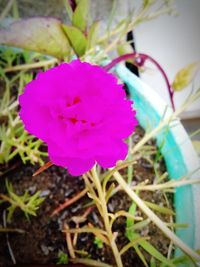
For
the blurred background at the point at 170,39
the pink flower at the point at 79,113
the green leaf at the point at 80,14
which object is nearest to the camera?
the pink flower at the point at 79,113

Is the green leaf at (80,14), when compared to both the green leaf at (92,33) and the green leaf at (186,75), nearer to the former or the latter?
the green leaf at (92,33)

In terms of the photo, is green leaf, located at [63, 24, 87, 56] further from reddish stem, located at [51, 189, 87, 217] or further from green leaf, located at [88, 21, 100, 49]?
reddish stem, located at [51, 189, 87, 217]

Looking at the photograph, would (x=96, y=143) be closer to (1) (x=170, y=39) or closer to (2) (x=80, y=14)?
(2) (x=80, y=14)

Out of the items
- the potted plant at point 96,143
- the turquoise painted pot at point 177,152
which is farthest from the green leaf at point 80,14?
the turquoise painted pot at point 177,152

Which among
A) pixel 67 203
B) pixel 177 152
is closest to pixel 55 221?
pixel 67 203

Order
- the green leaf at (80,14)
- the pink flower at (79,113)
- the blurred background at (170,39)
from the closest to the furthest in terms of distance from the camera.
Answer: the pink flower at (79,113) < the green leaf at (80,14) < the blurred background at (170,39)

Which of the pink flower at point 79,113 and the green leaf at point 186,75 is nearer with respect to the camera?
the pink flower at point 79,113

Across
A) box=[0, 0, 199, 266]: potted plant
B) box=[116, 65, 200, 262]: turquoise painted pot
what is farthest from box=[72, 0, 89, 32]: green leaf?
box=[116, 65, 200, 262]: turquoise painted pot
